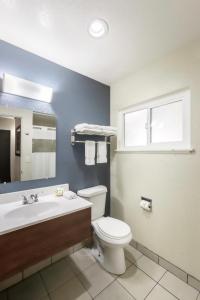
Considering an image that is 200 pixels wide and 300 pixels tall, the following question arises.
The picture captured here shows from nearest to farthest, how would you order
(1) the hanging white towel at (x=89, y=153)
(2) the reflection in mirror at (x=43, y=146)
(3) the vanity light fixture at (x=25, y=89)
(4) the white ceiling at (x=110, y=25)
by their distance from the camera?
(4) the white ceiling at (x=110, y=25) < (3) the vanity light fixture at (x=25, y=89) < (2) the reflection in mirror at (x=43, y=146) < (1) the hanging white towel at (x=89, y=153)

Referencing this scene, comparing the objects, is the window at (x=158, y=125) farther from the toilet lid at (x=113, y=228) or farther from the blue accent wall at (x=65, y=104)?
the toilet lid at (x=113, y=228)

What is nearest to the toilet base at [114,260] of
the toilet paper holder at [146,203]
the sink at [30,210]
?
the toilet paper holder at [146,203]

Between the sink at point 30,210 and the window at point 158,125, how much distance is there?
1.18 meters

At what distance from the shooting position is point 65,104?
71.7 inches

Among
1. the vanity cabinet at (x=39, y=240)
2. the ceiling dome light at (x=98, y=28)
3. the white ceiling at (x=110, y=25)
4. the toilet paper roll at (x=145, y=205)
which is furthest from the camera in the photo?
the toilet paper roll at (x=145, y=205)

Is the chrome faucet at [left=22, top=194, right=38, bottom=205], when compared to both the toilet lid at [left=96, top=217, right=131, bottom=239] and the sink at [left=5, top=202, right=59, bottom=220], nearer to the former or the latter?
the sink at [left=5, top=202, right=59, bottom=220]

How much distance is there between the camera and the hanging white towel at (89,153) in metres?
1.85

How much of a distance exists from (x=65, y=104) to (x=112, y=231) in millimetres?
1500

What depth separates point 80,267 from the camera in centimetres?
162

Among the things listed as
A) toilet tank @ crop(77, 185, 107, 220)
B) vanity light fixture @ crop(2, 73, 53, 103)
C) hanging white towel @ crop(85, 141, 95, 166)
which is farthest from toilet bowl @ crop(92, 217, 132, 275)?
vanity light fixture @ crop(2, 73, 53, 103)

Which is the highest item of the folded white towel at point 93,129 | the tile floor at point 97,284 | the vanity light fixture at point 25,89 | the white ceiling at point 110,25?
the white ceiling at point 110,25

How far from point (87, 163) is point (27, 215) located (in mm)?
814

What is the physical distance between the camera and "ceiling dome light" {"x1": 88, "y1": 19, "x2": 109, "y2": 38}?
4.00 feet

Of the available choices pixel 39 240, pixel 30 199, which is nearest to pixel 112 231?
pixel 39 240
